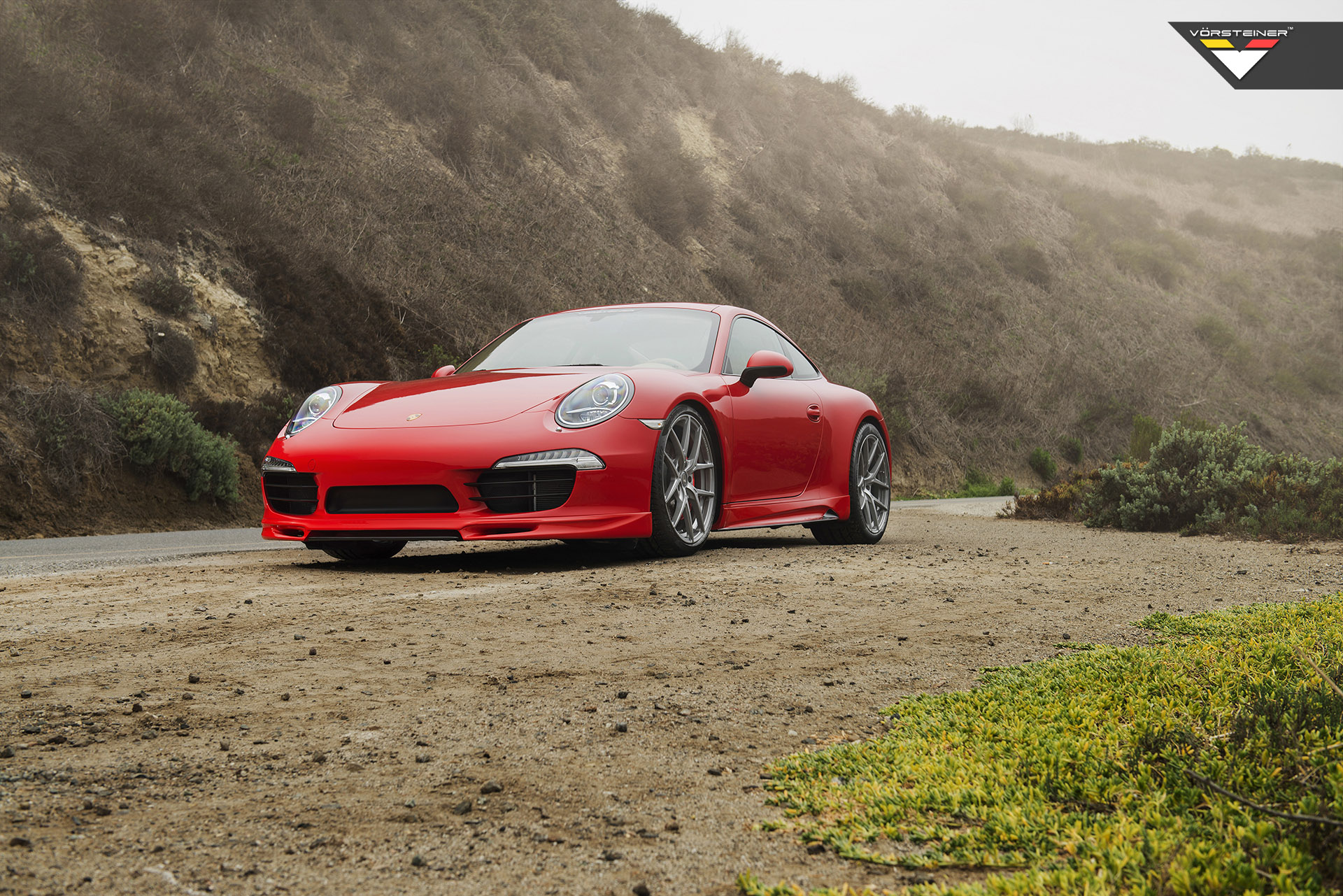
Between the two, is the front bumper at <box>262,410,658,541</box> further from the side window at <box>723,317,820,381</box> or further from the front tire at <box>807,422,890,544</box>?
the front tire at <box>807,422,890,544</box>

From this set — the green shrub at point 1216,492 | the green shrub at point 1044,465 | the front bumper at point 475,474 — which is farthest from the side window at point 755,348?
the green shrub at point 1044,465

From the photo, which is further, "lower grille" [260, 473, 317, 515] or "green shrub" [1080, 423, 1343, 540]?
"green shrub" [1080, 423, 1343, 540]

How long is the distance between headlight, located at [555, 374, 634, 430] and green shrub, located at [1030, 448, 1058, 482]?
19.4 meters

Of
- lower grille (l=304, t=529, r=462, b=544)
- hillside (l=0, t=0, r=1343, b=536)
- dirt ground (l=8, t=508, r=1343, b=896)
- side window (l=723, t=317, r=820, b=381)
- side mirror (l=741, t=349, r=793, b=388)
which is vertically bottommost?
dirt ground (l=8, t=508, r=1343, b=896)

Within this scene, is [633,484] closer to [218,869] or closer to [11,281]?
[218,869]

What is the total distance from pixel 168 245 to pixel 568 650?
1171cm

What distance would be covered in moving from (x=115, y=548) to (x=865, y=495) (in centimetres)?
538

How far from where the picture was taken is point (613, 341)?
7.10 meters

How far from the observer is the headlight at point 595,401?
590 centimetres

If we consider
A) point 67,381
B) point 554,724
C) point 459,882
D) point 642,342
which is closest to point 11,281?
point 67,381

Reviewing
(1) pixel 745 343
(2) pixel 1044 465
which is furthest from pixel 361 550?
(2) pixel 1044 465

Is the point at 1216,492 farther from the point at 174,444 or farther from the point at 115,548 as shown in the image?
the point at 174,444

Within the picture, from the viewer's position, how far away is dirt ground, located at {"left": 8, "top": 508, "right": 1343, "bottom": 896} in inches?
75.5

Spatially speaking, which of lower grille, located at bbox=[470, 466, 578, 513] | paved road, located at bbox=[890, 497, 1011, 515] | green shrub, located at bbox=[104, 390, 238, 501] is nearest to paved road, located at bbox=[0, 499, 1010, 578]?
green shrub, located at bbox=[104, 390, 238, 501]
